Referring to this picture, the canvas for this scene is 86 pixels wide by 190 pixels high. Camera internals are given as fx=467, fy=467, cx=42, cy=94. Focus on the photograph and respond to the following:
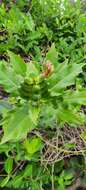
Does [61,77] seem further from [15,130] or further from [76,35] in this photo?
[76,35]

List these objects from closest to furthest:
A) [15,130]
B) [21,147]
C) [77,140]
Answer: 1. [15,130]
2. [21,147]
3. [77,140]

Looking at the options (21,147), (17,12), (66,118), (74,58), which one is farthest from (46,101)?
(17,12)

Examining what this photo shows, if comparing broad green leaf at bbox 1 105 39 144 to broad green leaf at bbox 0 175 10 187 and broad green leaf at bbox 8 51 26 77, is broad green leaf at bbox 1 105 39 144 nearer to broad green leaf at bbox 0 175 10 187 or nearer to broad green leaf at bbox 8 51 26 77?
broad green leaf at bbox 8 51 26 77

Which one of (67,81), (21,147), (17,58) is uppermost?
(17,58)

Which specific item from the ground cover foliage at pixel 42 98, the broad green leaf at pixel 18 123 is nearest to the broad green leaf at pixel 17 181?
the ground cover foliage at pixel 42 98

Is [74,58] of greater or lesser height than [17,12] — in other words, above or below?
below

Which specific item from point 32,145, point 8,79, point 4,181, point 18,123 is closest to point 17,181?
point 4,181

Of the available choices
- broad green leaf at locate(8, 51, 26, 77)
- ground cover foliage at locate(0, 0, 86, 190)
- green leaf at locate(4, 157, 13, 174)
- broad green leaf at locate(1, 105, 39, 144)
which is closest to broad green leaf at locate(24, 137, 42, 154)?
ground cover foliage at locate(0, 0, 86, 190)
